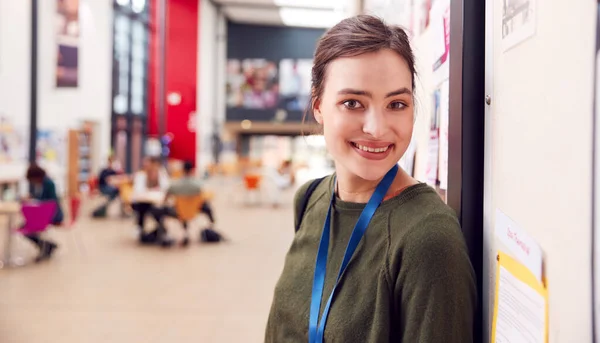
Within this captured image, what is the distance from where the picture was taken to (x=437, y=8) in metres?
1.47

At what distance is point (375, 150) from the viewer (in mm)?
1113

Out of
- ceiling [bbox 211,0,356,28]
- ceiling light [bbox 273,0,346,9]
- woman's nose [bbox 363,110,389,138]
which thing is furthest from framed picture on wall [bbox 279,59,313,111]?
woman's nose [bbox 363,110,389,138]

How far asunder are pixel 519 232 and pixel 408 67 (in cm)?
43

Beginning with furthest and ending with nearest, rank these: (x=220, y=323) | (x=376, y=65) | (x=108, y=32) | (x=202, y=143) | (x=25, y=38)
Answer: (x=202, y=143) → (x=108, y=32) → (x=25, y=38) → (x=220, y=323) → (x=376, y=65)

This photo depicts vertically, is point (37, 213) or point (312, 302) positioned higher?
point (312, 302)

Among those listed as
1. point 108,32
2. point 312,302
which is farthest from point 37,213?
point 108,32

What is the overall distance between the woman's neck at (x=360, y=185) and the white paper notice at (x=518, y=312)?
270 millimetres

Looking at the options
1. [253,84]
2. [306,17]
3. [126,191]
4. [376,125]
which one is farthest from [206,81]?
[376,125]

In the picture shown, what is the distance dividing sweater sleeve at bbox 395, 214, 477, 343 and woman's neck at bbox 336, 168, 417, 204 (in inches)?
7.5

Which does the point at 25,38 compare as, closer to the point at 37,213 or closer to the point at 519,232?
the point at 37,213

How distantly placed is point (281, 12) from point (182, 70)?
5563 mm

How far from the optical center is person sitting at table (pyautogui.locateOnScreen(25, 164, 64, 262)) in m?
6.86

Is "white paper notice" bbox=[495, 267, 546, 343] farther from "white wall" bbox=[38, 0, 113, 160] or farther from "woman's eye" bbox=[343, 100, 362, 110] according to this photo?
"white wall" bbox=[38, 0, 113, 160]

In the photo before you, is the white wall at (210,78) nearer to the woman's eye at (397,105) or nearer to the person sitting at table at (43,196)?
the person sitting at table at (43,196)
